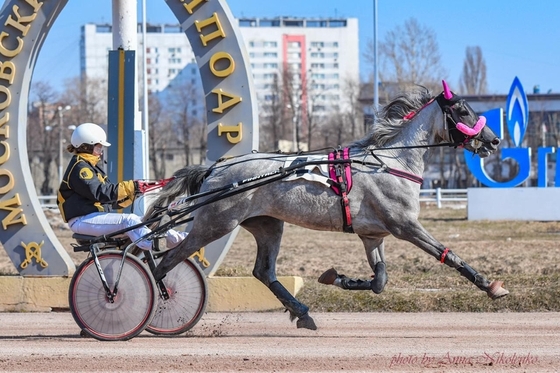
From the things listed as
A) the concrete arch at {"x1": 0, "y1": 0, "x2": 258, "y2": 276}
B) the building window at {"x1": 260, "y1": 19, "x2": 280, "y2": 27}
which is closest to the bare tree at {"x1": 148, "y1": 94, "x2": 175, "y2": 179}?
the concrete arch at {"x1": 0, "y1": 0, "x2": 258, "y2": 276}

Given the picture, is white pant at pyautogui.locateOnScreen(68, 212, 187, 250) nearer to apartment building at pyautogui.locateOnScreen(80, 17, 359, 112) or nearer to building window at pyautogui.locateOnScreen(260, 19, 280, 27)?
apartment building at pyautogui.locateOnScreen(80, 17, 359, 112)

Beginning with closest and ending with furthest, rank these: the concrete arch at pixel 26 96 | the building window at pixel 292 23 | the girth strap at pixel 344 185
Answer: the girth strap at pixel 344 185
the concrete arch at pixel 26 96
the building window at pixel 292 23

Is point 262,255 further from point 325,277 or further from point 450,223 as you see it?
point 450,223

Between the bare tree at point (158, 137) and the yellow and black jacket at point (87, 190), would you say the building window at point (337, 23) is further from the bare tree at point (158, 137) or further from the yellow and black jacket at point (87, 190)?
the yellow and black jacket at point (87, 190)

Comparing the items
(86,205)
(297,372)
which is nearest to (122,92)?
(86,205)

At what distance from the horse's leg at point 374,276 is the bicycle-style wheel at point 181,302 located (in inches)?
45.2

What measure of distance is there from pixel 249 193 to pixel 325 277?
3.67 ft

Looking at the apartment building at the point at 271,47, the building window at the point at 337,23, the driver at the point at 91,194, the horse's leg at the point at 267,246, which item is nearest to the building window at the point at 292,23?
the apartment building at the point at 271,47

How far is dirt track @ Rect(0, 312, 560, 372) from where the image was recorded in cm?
679

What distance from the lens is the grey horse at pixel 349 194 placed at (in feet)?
27.0

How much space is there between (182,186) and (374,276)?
1973 millimetres

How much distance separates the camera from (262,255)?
882 centimetres


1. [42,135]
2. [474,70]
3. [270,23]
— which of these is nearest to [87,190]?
[42,135]

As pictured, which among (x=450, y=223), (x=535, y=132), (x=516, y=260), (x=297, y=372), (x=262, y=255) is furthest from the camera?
(x=535, y=132)
